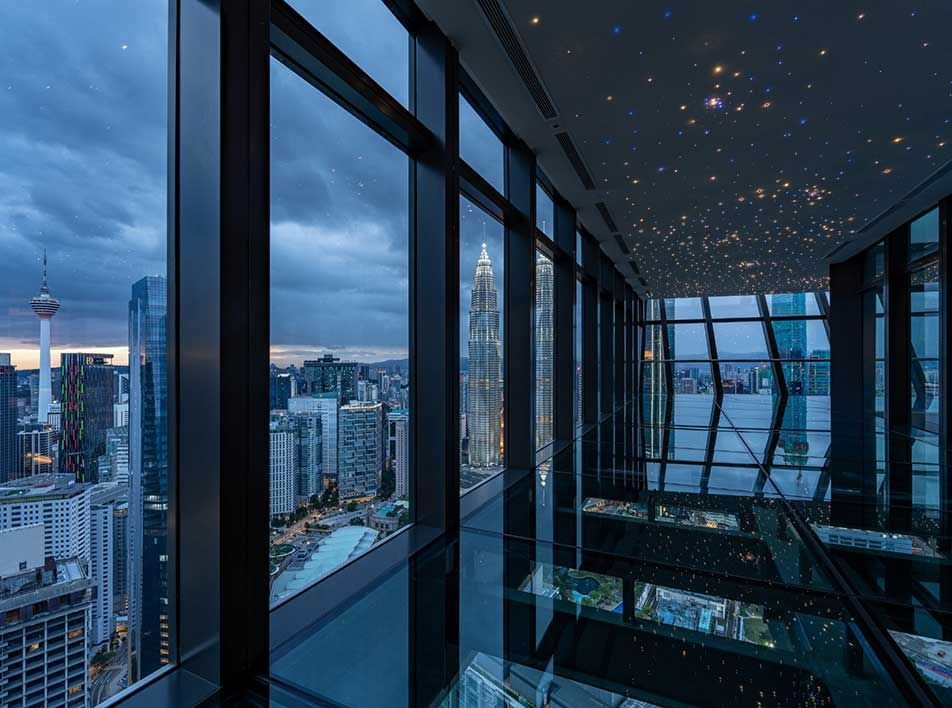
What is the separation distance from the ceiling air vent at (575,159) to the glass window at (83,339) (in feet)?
10.7

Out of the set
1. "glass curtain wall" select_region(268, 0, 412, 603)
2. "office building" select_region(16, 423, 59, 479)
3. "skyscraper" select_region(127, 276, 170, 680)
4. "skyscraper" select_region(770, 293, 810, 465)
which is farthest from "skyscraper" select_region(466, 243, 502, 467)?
"skyscraper" select_region(770, 293, 810, 465)

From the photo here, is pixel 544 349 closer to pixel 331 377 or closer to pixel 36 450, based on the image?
pixel 331 377

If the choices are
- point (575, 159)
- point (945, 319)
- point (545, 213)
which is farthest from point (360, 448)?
point (945, 319)

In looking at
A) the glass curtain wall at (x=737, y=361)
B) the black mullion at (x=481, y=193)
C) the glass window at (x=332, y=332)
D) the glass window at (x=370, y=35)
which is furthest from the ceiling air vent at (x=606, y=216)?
the glass window at (x=332, y=332)

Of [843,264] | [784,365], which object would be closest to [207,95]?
[843,264]

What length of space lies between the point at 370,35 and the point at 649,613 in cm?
318

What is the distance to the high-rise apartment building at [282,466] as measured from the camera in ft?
6.03

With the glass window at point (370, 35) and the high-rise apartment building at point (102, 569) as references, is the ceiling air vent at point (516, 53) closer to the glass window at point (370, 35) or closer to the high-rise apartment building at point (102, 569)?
the glass window at point (370, 35)

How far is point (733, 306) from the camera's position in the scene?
14789 millimetres

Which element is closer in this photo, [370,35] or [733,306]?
[370,35]

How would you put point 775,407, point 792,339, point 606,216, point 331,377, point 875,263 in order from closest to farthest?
point 331,377 < point 606,216 < point 875,263 < point 775,407 < point 792,339

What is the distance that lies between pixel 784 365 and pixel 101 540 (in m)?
16.2

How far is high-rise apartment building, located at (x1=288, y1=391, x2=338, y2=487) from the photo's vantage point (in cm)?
212

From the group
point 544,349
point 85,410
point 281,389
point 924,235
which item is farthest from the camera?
point 924,235
